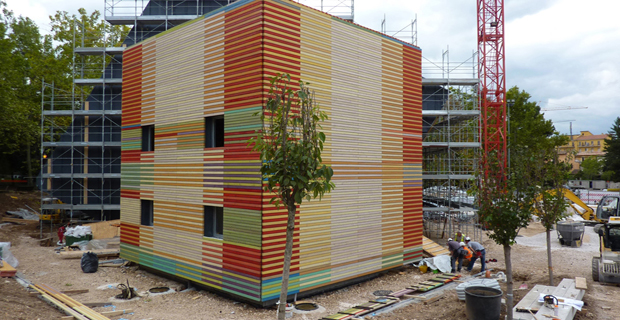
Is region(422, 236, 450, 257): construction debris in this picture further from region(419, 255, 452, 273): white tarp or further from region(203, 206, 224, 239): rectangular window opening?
region(203, 206, 224, 239): rectangular window opening

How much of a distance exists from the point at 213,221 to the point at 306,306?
384 cm

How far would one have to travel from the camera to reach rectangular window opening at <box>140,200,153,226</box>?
1443 centimetres

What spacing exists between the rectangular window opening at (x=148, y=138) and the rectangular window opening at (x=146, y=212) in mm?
2032

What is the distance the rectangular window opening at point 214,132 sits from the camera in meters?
12.2

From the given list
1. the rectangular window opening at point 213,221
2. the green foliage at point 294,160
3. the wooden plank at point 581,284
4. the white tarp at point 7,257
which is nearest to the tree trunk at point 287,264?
the green foliage at point 294,160

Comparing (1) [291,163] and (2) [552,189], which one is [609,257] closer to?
(2) [552,189]

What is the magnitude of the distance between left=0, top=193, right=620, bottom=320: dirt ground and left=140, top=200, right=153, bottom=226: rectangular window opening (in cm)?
186

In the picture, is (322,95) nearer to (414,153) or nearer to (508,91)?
(414,153)

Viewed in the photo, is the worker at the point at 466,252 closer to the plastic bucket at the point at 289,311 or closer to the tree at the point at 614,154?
the plastic bucket at the point at 289,311

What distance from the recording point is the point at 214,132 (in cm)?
1225

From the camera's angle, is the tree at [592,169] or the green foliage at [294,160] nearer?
the green foliage at [294,160]

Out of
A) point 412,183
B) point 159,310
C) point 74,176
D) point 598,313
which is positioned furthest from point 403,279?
point 74,176

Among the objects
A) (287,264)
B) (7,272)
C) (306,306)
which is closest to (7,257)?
(7,272)

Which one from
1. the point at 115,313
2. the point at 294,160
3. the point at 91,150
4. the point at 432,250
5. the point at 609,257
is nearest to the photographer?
the point at 294,160
